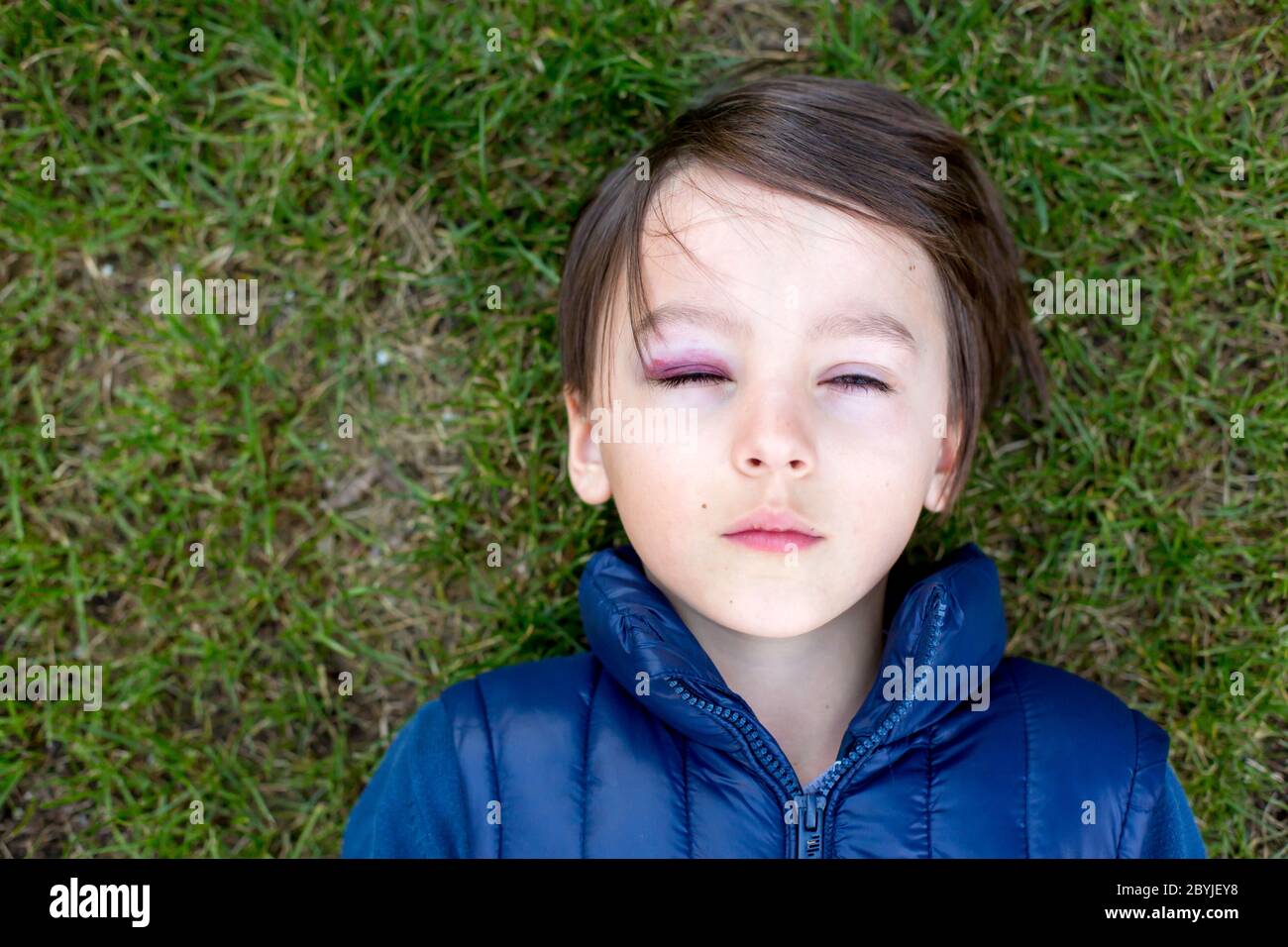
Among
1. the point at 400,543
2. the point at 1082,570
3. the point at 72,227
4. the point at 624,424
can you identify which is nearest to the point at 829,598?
the point at 624,424

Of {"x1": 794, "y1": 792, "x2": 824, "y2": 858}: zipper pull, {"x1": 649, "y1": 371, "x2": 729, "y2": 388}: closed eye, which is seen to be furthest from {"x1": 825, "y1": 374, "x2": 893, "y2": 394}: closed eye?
{"x1": 794, "y1": 792, "x2": 824, "y2": 858}: zipper pull

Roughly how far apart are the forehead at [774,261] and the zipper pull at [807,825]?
981 mm

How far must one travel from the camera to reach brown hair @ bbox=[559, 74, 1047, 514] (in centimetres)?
238

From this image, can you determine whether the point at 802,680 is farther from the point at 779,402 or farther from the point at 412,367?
the point at 412,367

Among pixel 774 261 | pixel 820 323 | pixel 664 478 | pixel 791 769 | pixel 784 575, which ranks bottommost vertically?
pixel 791 769

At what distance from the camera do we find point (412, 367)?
10.0ft

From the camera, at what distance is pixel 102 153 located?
305 cm

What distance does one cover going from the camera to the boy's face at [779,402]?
87.2 inches

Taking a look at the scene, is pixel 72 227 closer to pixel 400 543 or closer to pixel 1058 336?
pixel 400 543

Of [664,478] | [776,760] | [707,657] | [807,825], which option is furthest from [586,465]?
[807,825]

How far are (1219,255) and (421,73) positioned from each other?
2186 millimetres

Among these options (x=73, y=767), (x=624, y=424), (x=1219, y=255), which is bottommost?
(x=73, y=767)

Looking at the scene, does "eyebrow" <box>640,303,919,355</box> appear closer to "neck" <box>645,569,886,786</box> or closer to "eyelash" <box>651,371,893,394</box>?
"eyelash" <box>651,371,893,394</box>

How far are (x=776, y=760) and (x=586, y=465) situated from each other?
0.80 meters
